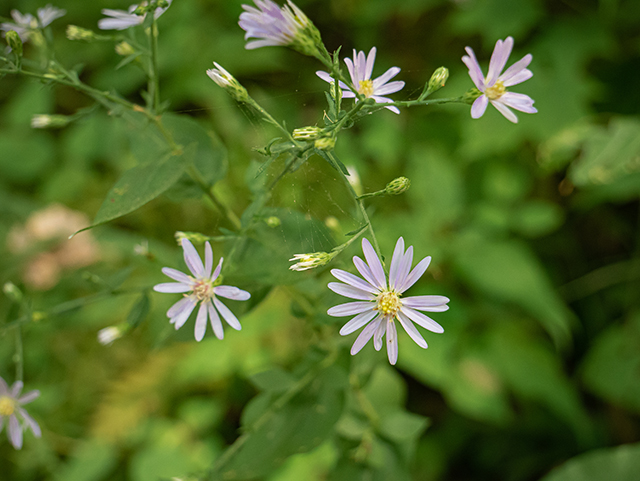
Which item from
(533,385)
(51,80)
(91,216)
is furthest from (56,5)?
(533,385)

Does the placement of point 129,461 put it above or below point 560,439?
below

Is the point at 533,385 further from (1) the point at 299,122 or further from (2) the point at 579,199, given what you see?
(1) the point at 299,122

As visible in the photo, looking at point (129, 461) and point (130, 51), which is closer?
point (130, 51)

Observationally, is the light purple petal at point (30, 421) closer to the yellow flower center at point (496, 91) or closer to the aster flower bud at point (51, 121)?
the aster flower bud at point (51, 121)

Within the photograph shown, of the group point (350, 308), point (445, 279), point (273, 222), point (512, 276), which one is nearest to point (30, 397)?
point (273, 222)

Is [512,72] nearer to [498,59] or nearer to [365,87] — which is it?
[498,59]

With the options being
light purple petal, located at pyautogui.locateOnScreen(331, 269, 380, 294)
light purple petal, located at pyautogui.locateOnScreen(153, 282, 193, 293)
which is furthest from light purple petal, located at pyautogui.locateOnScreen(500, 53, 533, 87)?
light purple petal, located at pyautogui.locateOnScreen(153, 282, 193, 293)

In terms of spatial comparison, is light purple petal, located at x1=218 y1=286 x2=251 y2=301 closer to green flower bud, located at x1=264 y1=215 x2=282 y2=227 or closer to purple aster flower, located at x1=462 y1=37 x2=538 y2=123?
green flower bud, located at x1=264 y1=215 x2=282 y2=227
